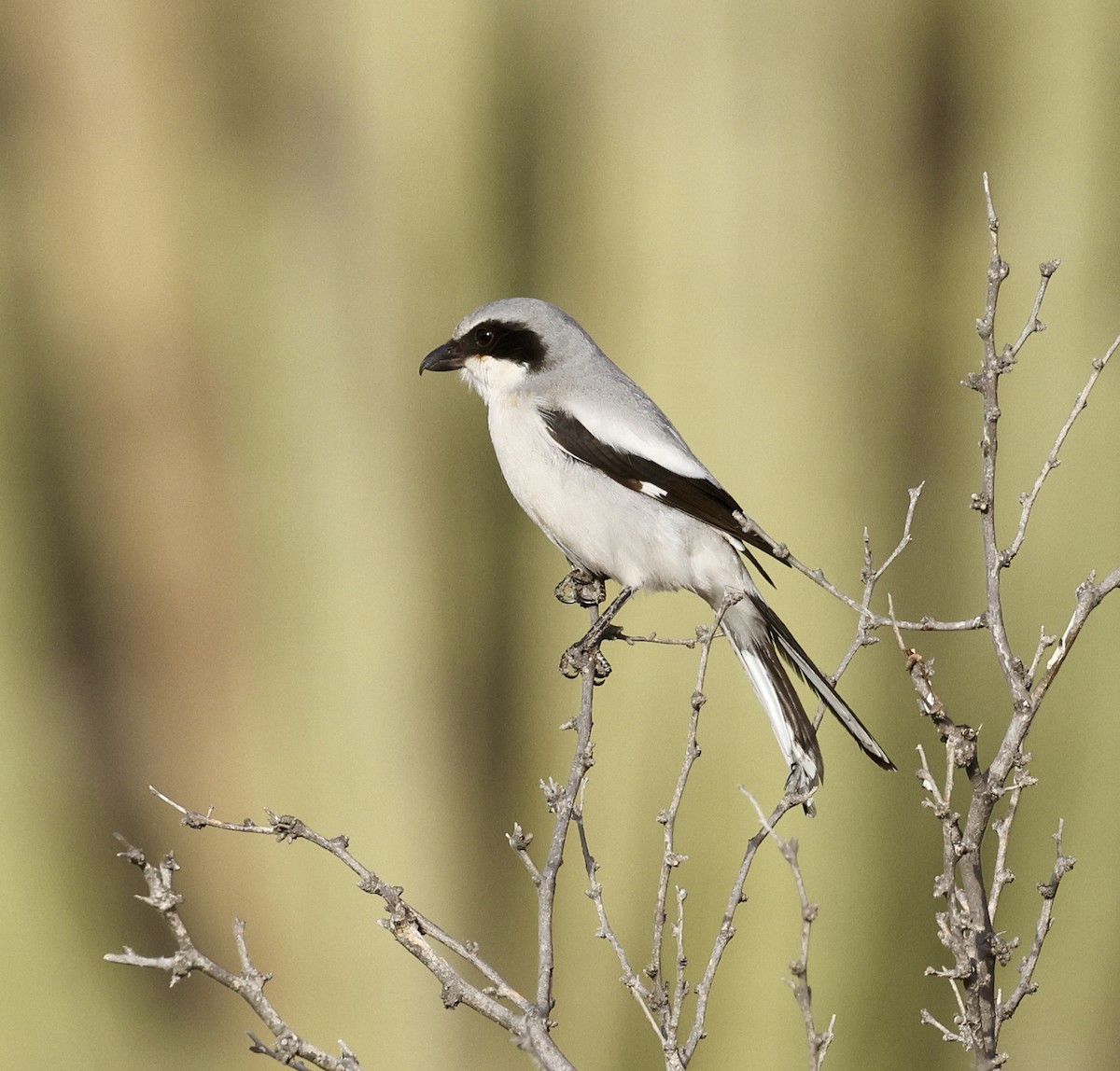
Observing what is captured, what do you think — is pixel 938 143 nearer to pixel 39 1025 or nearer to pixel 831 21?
pixel 831 21

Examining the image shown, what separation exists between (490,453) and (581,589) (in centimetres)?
150

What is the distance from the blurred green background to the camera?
16.0ft

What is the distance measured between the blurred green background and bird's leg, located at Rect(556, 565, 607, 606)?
109cm

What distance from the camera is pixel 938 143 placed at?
16.8 ft

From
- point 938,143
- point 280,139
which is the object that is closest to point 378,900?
point 280,139

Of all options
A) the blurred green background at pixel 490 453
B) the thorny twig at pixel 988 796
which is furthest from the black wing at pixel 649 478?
the blurred green background at pixel 490 453

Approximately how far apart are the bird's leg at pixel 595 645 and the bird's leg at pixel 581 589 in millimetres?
239

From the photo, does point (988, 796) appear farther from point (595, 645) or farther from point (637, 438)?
point (637, 438)

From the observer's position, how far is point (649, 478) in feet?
10.8

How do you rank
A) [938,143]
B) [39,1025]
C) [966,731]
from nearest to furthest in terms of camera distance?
[966,731]
[39,1025]
[938,143]

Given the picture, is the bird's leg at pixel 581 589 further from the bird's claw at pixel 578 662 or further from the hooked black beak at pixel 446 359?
the hooked black beak at pixel 446 359

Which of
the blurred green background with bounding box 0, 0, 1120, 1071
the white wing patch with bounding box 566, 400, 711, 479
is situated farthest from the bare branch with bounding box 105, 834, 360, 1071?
the blurred green background with bounding box 0, 0, 1120, 1071

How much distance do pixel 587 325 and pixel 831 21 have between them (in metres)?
1.57

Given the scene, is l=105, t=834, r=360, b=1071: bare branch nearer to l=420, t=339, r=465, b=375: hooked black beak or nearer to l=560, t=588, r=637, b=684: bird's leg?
l=560, t=588, r=637, b=684: bird's leg
